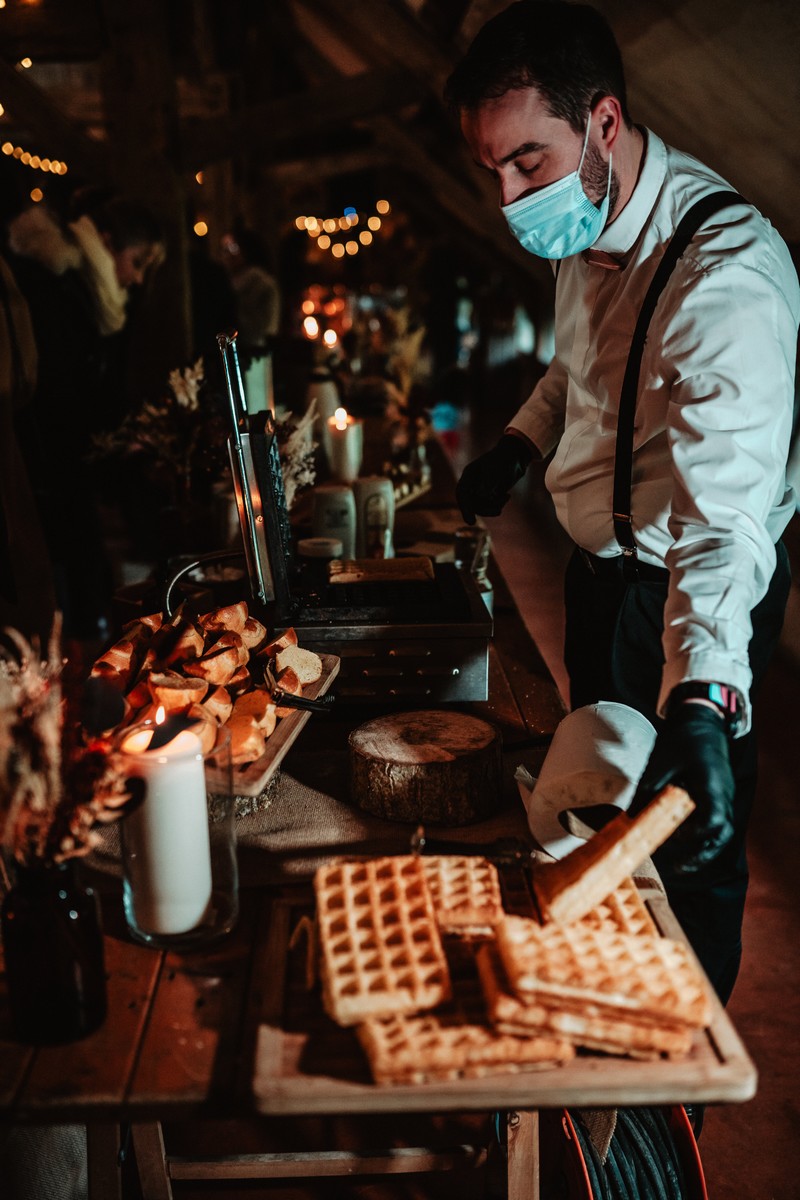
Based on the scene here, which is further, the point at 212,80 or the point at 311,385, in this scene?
the point at 212,80

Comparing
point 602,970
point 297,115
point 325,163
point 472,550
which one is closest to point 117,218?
point 297,115

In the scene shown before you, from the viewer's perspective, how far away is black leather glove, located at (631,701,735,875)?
1.15 meters

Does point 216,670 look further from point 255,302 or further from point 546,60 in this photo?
point 255,302

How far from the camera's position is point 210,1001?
1146 millimetres

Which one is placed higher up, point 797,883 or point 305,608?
point 305,608

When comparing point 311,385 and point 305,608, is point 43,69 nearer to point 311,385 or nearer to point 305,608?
point 311,385

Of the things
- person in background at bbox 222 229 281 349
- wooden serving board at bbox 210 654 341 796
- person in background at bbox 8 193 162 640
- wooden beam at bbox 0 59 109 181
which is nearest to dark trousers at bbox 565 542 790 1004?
wooden serving board at bbox 210 654 341 796

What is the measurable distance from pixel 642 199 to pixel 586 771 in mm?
1059

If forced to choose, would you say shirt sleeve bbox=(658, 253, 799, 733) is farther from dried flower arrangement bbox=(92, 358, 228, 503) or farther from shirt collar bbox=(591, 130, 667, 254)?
dried flower arrangement bbox=(92, 358, 228, 503)

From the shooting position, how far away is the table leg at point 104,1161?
146 centimetres

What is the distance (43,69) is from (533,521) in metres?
7.94

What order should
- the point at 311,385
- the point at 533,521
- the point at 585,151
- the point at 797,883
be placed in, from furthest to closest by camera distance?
the point at 533,521, the point at 311,385, the point at 797,883, the point at 585,151

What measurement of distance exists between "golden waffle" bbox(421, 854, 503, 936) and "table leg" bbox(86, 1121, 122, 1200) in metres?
0.69

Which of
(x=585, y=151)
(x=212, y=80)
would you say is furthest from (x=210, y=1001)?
(x=212, y=80)
